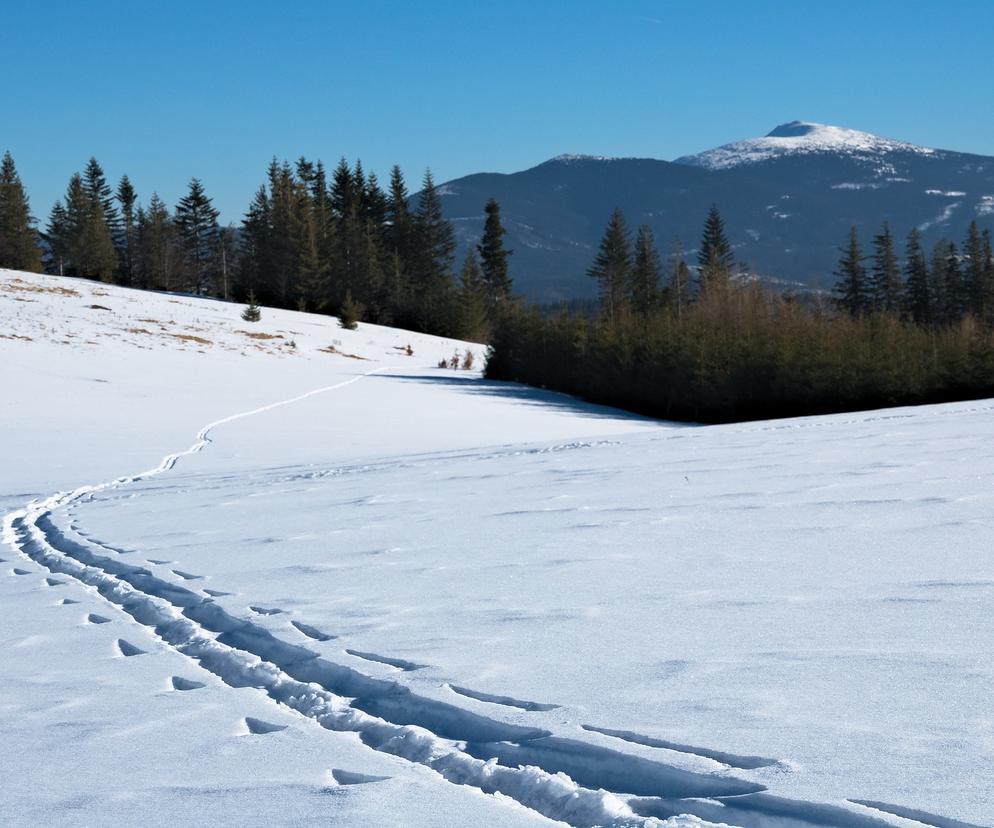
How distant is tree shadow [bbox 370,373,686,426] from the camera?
105ft

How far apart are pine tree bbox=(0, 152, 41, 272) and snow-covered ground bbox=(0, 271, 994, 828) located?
224ft

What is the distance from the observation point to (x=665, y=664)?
4.17 metres

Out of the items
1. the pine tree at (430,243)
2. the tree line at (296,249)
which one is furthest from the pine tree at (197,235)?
→ the pine tree at (430,243)

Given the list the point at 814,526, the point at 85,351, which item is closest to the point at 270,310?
the point at 85,351

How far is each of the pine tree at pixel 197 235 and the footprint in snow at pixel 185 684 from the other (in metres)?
80.7

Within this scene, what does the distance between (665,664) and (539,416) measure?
25.1 meters

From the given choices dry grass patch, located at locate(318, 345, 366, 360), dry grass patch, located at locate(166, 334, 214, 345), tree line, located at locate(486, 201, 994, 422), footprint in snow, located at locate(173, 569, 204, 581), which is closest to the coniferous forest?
tree line, located at locate(486, 201, 994, 422)

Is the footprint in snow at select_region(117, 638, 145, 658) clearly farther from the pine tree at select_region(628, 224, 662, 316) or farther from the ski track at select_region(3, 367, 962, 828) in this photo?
the pine tree at select_region(628, 224, 662, 316)

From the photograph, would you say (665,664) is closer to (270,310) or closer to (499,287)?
(270,310)

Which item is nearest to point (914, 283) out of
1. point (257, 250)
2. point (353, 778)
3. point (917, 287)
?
point (917, 287)

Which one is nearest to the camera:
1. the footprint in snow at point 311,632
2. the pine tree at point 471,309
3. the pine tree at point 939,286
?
the footprint in snow at point 311,632

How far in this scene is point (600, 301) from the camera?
80625mm

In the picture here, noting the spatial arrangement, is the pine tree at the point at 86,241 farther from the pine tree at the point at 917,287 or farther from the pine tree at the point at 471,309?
the pine tree at the point at 917,287

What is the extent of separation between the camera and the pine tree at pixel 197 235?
272ft
